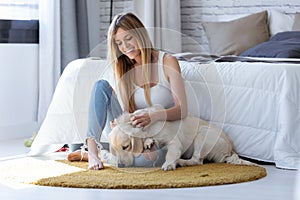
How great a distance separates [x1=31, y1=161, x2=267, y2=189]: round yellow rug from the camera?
2758 millimetres

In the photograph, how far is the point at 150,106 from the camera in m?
3.14

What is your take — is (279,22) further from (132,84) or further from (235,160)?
(132,84)

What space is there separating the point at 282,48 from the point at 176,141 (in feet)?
3.37

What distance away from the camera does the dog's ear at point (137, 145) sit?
303 cm

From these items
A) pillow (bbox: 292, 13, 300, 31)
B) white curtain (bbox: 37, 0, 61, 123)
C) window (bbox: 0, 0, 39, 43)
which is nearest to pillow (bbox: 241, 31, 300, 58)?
pillow (bbox: 292, 13, 300, 31)

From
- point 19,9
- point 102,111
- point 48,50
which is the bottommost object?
point 102,111

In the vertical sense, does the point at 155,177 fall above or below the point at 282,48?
below

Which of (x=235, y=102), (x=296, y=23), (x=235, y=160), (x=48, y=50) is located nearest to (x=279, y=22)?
(x=296, y=23)

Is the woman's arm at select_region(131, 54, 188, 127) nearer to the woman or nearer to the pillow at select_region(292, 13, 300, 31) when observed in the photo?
the woman

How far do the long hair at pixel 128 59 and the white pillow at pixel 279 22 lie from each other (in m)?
1.76

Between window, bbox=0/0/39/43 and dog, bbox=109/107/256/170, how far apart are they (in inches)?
69.6

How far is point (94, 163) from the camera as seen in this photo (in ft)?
10.2

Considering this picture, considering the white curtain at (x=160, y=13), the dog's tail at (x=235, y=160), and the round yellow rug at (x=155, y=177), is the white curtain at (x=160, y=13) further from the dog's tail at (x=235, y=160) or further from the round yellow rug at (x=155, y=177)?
the round yellow rug at (x=155, y=177)

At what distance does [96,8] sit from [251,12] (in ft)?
3.95
